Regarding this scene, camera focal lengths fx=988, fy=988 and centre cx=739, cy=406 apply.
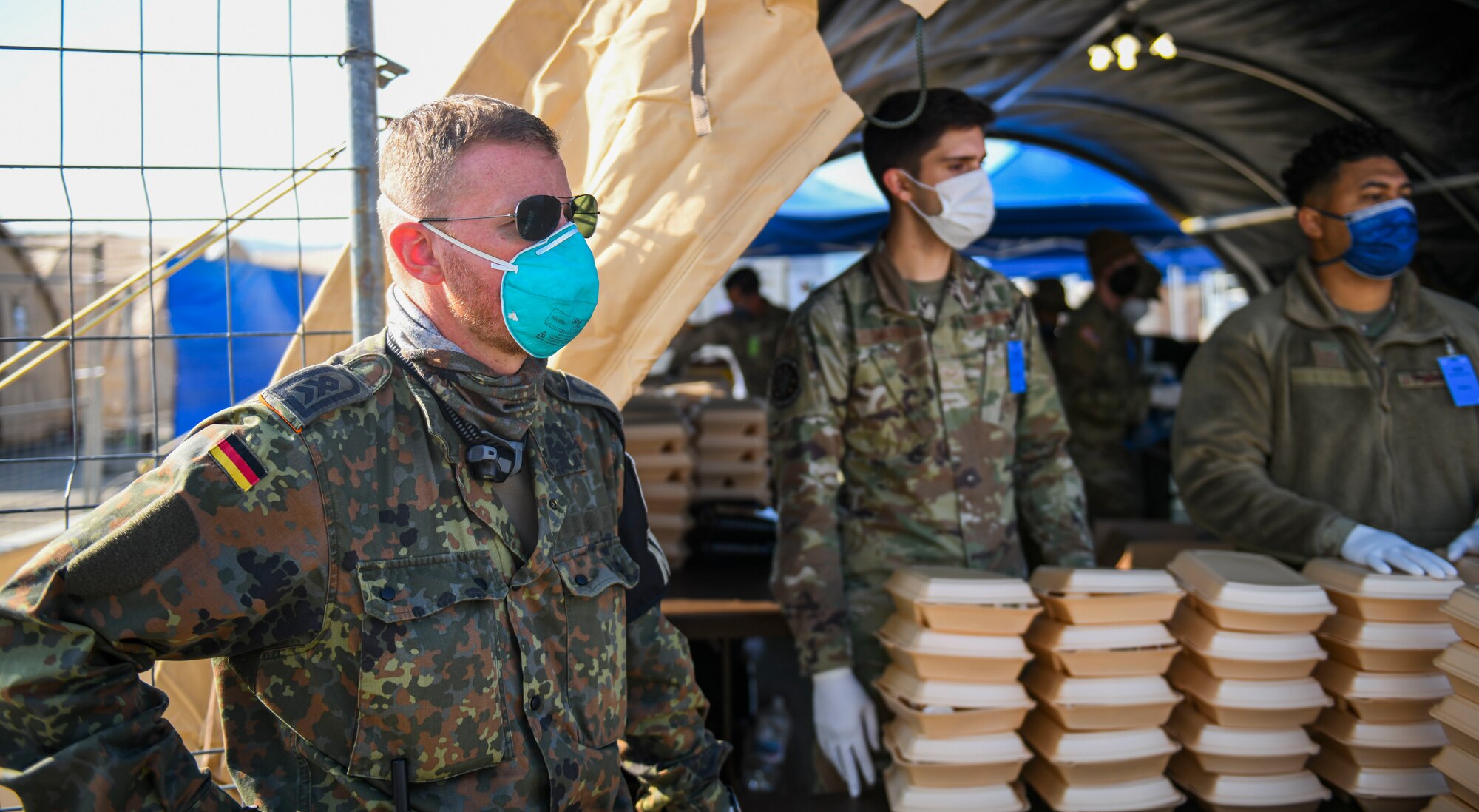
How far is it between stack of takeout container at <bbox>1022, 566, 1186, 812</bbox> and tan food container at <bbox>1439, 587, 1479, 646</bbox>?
1.60 feet

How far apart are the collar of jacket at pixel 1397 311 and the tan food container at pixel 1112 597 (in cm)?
119

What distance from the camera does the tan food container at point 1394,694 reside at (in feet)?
6.93

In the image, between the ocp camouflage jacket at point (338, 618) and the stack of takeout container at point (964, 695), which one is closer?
the ocp camouflage jacket at point (338, 618)

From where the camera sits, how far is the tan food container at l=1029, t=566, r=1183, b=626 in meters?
2.09

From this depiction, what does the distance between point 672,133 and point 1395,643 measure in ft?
6.13

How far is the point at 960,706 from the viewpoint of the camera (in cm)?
206

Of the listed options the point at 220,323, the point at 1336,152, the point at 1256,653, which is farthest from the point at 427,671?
the point at 220,323

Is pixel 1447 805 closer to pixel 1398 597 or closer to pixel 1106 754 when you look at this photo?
pixel 1398 597

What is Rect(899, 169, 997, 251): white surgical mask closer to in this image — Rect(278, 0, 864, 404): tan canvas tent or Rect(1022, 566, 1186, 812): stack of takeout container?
Rect(278, 0, 864, 404): tan canvas tent

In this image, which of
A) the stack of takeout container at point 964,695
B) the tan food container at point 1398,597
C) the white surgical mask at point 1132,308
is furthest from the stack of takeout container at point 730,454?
the white surgical mask at point 1132,308

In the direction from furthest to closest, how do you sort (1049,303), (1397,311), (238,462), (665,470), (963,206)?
(1049,303)
(665,470)
(1397,311)
(963,206)
(238,462)

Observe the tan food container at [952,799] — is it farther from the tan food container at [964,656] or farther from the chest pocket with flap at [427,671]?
the chest pocket with flap at [427,671]

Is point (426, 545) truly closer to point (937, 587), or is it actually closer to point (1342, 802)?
point (937, 587)

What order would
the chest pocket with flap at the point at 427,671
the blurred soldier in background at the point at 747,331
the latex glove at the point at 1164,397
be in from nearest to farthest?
the chest pocket with flap at the point at 427,671, the latex glove at the point at 1164,397, the blurred soldier in background at the point at 747,331
